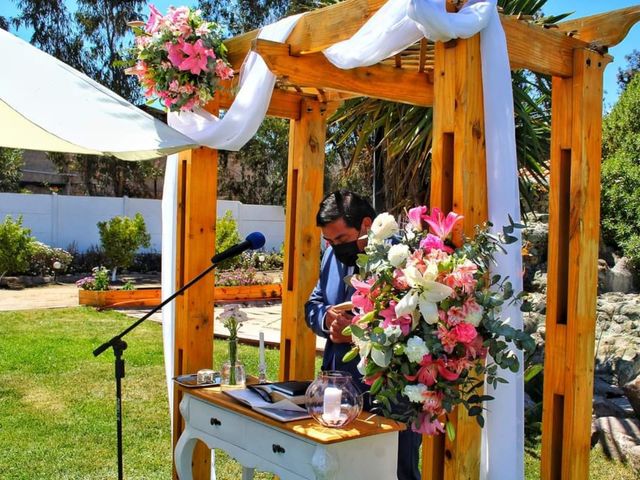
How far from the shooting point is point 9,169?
85.1 ft

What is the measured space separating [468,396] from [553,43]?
1.67 m

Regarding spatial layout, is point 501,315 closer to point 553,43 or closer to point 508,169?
point 508,169

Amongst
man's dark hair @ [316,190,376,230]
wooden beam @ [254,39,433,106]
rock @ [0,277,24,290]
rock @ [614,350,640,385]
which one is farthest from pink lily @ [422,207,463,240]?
rock @ [0,277,24,290]

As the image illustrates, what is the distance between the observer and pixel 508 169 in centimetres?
294

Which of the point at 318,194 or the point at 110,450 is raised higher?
the point at 318,194

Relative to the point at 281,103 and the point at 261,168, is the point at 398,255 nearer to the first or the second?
the point at 281,103

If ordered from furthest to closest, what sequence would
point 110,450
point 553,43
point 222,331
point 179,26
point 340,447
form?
point 222,331 < point 110,450 < point 179,26 < point 553,43 < point 340,447

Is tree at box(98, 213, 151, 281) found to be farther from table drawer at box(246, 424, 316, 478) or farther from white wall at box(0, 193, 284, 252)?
table drawer at box(246, 424, 316, 478)

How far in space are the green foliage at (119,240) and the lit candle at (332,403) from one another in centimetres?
1455

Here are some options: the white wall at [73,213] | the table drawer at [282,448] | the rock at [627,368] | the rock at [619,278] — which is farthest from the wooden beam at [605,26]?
the white wall at [73,213]

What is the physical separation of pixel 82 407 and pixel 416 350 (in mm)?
4943

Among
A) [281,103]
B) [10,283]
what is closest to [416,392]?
[281,103]

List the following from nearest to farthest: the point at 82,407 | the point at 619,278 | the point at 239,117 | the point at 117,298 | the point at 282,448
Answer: the point at 282,448 → the point at 239,117 → the point at 82,407 → the point at 619,278 → the point at 117,298

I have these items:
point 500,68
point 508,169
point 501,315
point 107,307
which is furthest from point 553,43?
point 107,307
